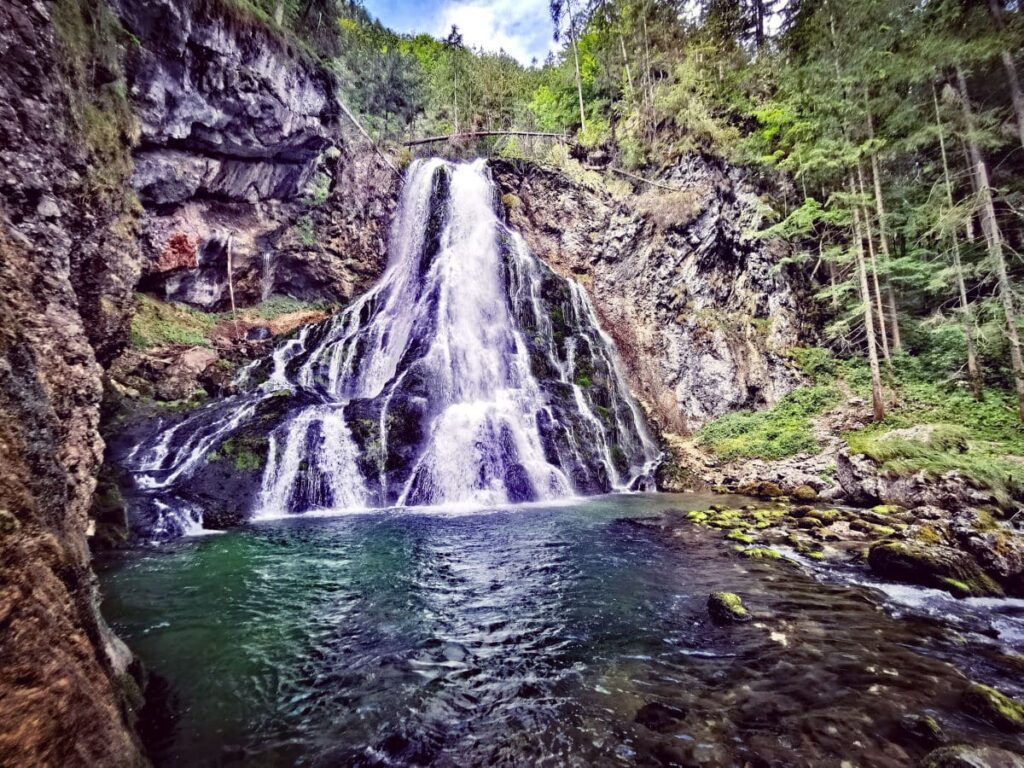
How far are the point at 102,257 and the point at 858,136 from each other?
21.8m

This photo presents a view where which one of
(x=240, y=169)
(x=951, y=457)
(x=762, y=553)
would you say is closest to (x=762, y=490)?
(x=951, y=457)

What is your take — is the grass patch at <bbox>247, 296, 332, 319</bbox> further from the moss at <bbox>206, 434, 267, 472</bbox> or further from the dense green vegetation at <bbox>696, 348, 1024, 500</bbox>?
the dense green vegetation at <bbox>696, 348, 1024, 500</bbox>

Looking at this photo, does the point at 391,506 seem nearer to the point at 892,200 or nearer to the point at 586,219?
the point at 586,219

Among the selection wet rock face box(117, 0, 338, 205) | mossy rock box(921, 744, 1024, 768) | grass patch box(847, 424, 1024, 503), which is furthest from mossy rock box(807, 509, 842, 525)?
wet rock face box(117, 0, 338, 205)

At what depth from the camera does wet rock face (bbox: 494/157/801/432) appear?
1867 centimetres

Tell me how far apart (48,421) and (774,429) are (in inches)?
705

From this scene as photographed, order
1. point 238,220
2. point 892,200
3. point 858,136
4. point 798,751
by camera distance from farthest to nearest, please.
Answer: point 238,220 → point 892,200 → point 858,136 → point 798,751

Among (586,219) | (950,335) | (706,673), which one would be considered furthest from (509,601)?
(586,219)

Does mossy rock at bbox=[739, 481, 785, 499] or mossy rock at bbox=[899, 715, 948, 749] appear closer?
mossy rock at bbox=[899, 715, 948, 749]

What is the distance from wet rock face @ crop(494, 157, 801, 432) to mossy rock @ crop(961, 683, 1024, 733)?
15475 mm

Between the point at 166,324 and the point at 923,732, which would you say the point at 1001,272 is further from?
the point at 166,324

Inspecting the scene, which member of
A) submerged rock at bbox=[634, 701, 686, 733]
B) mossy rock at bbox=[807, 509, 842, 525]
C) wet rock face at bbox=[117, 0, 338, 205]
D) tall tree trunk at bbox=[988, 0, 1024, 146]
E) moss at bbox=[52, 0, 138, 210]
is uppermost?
wet rock face at bbox=[117, 0, 338, 205]

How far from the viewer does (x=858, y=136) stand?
15977 mm

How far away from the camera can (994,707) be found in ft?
10.7
